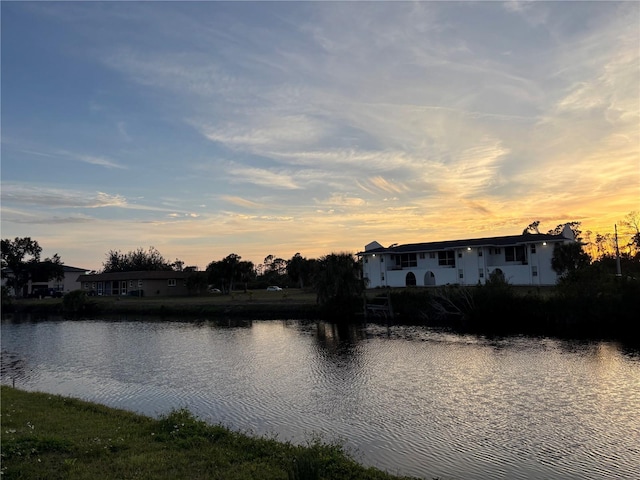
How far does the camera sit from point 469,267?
64375mm

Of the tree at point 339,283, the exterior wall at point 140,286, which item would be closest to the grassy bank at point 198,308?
the tree at point 339,283

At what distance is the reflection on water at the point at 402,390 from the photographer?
1298 cm

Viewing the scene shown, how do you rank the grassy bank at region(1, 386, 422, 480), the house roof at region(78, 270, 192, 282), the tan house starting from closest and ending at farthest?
the grassy bank at region(1, 386, 422, 480)
the house roof at region(78, 270, 192, 282)
the tan house

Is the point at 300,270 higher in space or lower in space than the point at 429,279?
higher

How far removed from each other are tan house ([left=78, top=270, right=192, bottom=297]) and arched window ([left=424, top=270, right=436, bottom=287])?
144ft

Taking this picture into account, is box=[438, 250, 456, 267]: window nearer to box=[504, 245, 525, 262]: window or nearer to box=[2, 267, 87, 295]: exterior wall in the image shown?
box=[504, 245, 525, 262]: window

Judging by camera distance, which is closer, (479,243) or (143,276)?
(479,243)

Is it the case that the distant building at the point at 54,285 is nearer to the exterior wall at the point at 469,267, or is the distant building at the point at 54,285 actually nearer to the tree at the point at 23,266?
the tree at the point at 23,266

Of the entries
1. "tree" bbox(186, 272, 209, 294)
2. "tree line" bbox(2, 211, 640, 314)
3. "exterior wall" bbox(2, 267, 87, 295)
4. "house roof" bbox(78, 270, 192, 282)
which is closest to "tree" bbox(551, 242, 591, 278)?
"tree line" bbox(2, 211, 640, 314)

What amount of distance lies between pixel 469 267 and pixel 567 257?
39.7 ft

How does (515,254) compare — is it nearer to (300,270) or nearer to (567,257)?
(567,257)

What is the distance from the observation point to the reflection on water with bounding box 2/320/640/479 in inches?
511

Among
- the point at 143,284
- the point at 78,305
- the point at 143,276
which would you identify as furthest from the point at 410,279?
the point at 143,284

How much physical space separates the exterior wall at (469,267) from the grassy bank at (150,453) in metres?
54.4
